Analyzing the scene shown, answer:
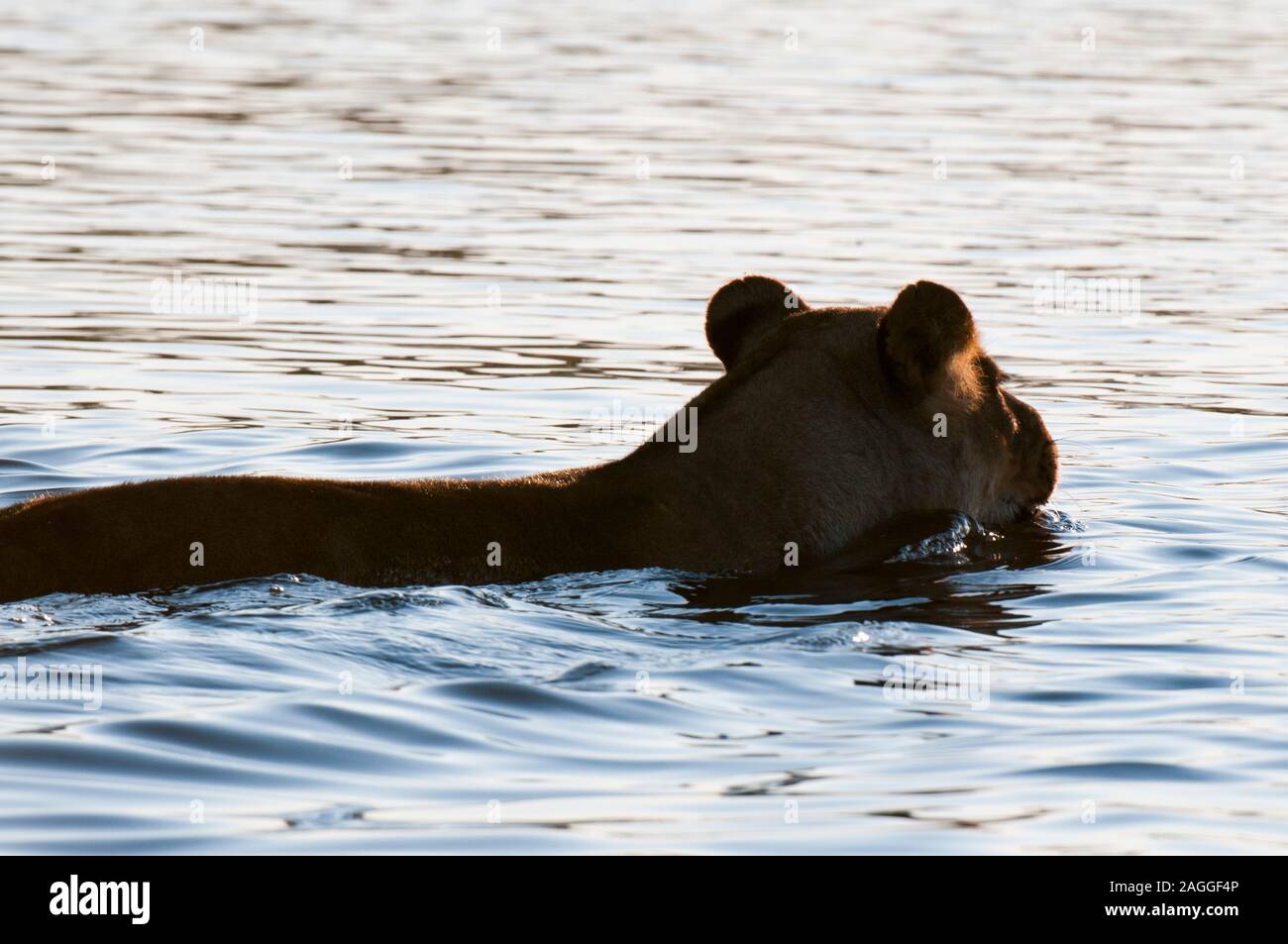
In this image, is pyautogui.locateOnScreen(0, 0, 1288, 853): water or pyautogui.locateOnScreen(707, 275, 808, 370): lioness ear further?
pyautogui.locateOnScreen(707, 275, 808, 370): lioness ear

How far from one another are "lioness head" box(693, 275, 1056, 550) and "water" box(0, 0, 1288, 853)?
11.6 inches

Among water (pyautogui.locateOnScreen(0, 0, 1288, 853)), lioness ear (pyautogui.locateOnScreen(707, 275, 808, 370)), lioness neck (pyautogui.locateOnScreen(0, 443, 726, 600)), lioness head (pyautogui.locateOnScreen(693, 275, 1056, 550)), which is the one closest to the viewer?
water (pyautogui.locateOnScreen(0, 0, 1288, 853))

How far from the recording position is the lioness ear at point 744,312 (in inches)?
378

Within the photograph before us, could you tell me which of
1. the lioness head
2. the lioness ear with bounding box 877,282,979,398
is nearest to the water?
the lioness head

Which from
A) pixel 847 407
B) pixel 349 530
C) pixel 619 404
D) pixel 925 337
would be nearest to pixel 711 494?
pixel 847 407

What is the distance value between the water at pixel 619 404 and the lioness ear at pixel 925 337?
0.68 meters

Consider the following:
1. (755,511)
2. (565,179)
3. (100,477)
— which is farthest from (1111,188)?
(755,511)

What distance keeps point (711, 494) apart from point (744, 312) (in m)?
1.09

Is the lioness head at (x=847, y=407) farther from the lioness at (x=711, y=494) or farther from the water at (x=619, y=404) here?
the water at (x=619, y=404)

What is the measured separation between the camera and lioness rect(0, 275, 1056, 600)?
306 inches

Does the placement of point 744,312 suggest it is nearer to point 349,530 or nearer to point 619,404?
point 349,530

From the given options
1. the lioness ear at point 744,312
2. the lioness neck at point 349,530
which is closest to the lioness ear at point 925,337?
the lioness ear at point 744,312

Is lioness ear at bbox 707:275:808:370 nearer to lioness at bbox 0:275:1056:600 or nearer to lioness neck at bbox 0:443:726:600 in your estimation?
lioness at bbox 0:275:1056:600

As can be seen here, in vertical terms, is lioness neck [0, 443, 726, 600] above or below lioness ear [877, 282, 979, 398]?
below
